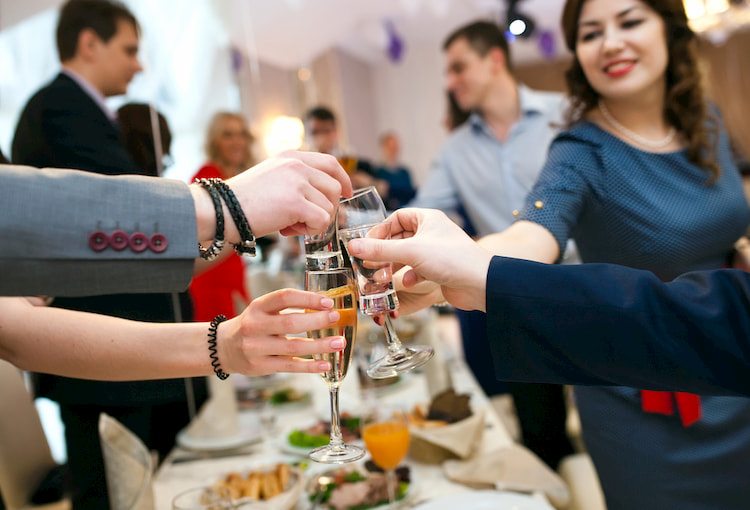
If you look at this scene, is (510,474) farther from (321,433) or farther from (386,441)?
(321,433)

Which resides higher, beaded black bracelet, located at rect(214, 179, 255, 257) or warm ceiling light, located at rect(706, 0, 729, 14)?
warm ceiling light, located at rect(706, 0, 729, 14)

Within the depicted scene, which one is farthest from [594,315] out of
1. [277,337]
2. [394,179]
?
[394,179]

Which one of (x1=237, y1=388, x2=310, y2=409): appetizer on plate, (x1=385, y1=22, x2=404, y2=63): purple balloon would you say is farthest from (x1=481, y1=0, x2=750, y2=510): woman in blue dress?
(x1=385, y1=22, x2=404, y2=63): purple balloon

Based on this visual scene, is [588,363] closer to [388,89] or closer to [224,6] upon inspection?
[224,6]

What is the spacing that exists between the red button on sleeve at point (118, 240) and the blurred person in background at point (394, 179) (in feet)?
7.73

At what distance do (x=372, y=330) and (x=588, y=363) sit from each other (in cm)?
179

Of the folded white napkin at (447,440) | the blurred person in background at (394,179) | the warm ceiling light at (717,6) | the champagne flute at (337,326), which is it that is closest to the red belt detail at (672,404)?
the folded white napkin at (447,440)

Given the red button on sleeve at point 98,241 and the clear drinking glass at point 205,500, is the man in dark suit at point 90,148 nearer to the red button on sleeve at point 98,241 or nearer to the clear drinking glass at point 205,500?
the clear drinking glass at point 205,500

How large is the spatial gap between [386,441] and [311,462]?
364 mm

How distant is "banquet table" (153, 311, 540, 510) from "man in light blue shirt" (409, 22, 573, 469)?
0.63 metres

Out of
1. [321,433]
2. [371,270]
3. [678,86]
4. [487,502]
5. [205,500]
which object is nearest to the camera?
[371,270]

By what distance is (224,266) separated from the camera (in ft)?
8.27

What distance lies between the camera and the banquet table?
4.36ft

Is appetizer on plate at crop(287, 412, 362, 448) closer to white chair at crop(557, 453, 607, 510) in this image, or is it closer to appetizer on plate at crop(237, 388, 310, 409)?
appetizer on plate at crop(237, 388, 310, 409)
